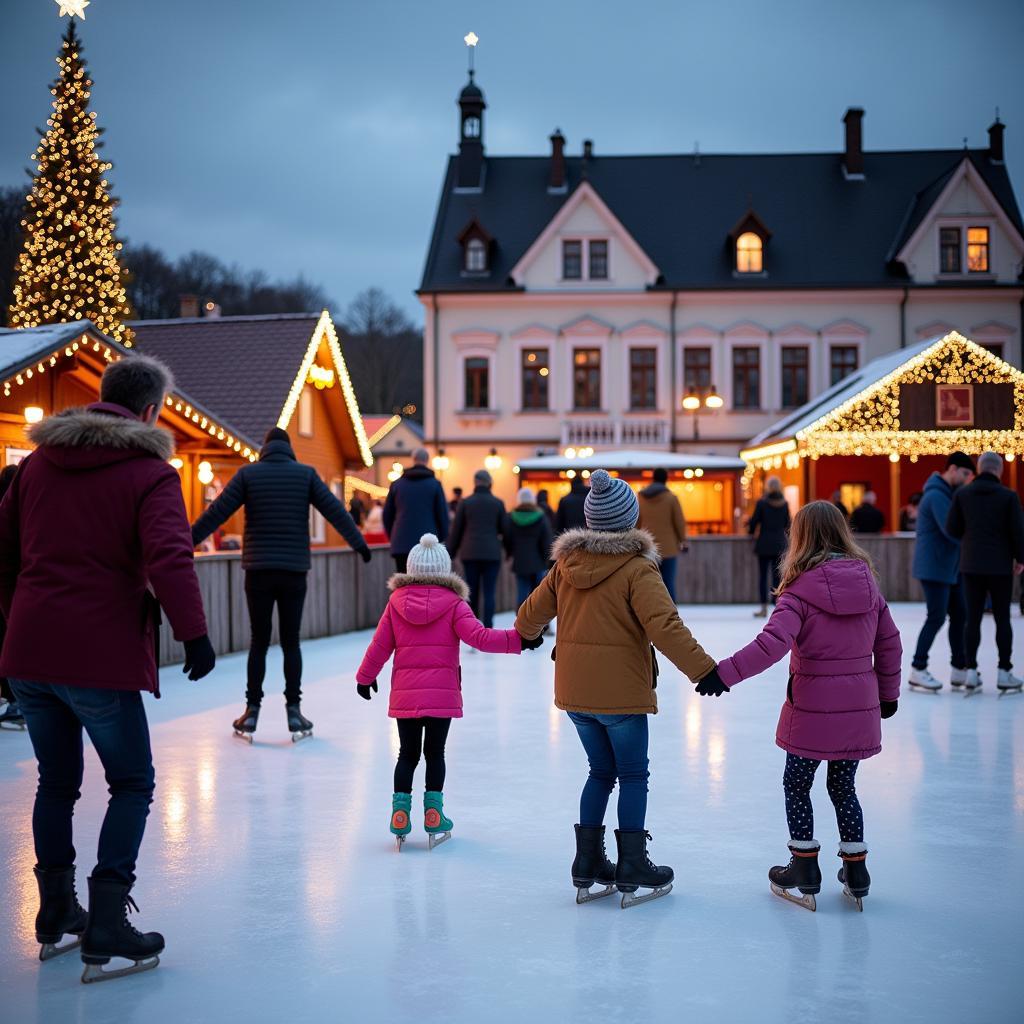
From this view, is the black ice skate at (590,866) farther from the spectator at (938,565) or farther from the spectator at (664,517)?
the spectator at (664,517)

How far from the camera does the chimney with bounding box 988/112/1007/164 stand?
36.2 m

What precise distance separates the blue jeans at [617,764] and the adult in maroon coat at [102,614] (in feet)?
4.73

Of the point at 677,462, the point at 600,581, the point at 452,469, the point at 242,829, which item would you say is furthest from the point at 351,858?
the point at 452,469

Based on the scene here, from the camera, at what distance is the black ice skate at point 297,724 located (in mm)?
7578

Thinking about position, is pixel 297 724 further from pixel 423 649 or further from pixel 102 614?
pixel 102 614

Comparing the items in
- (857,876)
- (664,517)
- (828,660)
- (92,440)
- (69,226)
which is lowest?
(857,876)

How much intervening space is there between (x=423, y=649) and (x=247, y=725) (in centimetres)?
281

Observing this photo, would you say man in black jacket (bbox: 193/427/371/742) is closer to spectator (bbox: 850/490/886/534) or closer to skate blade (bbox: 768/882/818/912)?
skate blade (bbox: 768/882/818/912)

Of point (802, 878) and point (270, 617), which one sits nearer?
point (802, 878)

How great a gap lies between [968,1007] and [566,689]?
1610 millimetres

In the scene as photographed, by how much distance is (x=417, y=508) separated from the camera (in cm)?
1150

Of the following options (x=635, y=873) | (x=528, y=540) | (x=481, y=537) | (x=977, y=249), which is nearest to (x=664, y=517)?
(x=528, y=540)

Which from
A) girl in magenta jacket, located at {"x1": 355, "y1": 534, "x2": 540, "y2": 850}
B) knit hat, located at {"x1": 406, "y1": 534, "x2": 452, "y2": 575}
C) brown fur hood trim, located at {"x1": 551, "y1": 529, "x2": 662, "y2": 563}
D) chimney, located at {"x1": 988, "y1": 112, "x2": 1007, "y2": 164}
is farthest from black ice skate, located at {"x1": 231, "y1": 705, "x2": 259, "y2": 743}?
chimney, located at {"x1": 988, "y1": 112, "x2": 1007, "y2": 164}

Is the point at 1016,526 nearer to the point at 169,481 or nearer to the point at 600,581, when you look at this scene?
the point at 600,581
